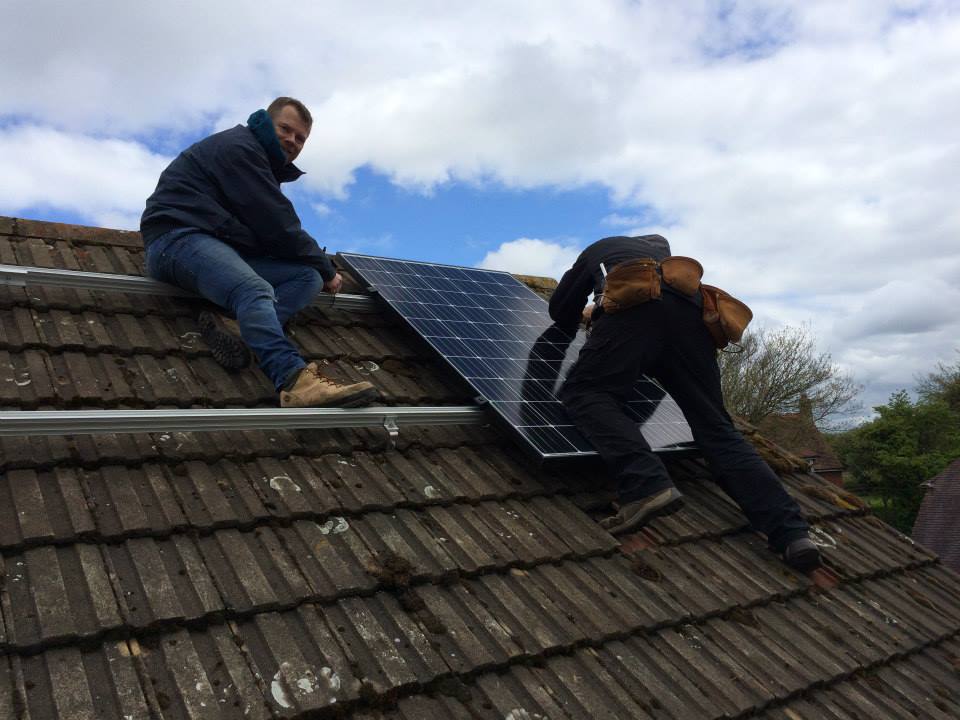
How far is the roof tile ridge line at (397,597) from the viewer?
1.96m

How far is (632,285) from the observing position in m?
3.64

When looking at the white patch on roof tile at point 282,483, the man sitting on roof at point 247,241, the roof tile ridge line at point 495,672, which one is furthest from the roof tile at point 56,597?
the man sitting on roof at point 247,241

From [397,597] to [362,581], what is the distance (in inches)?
5.2

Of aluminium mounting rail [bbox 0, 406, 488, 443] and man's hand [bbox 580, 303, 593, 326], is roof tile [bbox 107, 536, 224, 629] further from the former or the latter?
man's hand [bbox 580, 303, 593, 326]

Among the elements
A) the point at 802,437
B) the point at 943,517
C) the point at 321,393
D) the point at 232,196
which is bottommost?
the point at 321,393

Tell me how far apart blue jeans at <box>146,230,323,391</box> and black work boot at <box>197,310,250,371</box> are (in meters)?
0.06

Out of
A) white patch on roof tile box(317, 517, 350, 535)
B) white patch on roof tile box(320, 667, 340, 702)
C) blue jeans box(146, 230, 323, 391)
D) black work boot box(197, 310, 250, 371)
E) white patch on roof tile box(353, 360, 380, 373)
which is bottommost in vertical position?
white patch on roof tile box(320, 667, 340, 702)

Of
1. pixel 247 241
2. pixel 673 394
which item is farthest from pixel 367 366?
pixel 673 394

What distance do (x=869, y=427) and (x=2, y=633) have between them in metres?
38.7

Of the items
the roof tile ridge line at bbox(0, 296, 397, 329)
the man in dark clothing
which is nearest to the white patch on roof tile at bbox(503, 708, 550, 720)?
the man in dark clothing

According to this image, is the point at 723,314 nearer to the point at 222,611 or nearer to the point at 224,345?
the point at 224,345

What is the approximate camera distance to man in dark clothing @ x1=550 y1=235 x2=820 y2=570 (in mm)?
Result: 3549

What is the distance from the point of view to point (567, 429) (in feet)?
12.5

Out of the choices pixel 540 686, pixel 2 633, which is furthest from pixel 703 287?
pixel 2 633
